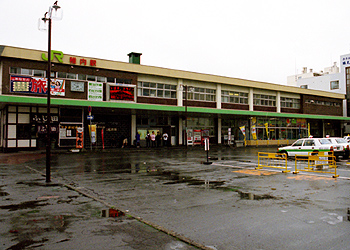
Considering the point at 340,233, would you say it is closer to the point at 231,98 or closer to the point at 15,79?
the point at 15,79

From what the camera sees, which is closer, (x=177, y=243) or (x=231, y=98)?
(x=177, y=243)

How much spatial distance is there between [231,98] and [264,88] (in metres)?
6.45

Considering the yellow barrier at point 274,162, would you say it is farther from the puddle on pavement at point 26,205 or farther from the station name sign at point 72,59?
the station name sign at point 72,59

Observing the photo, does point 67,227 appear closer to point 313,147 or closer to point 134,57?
point 313,147

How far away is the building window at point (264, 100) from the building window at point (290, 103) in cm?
229

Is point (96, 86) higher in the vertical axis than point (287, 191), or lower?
higher

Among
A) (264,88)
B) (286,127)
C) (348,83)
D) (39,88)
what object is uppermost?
(348,83)

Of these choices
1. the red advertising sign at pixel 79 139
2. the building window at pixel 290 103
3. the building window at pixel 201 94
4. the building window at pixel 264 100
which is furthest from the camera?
the building window at pixel 290 103

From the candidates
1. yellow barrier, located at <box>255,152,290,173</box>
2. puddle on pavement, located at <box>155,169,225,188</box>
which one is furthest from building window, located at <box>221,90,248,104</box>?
puddle on pavement, located at <box>155,169,225,188</box>

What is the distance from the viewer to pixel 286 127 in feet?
159

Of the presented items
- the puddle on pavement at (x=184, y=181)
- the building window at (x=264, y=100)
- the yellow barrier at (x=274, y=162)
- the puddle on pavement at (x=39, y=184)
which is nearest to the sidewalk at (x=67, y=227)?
the puddle on pavement at (x=39, y=184)

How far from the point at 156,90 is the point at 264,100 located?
19.6 meters

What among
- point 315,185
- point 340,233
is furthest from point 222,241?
point 315,185

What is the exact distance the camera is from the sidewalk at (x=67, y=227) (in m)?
4.88
